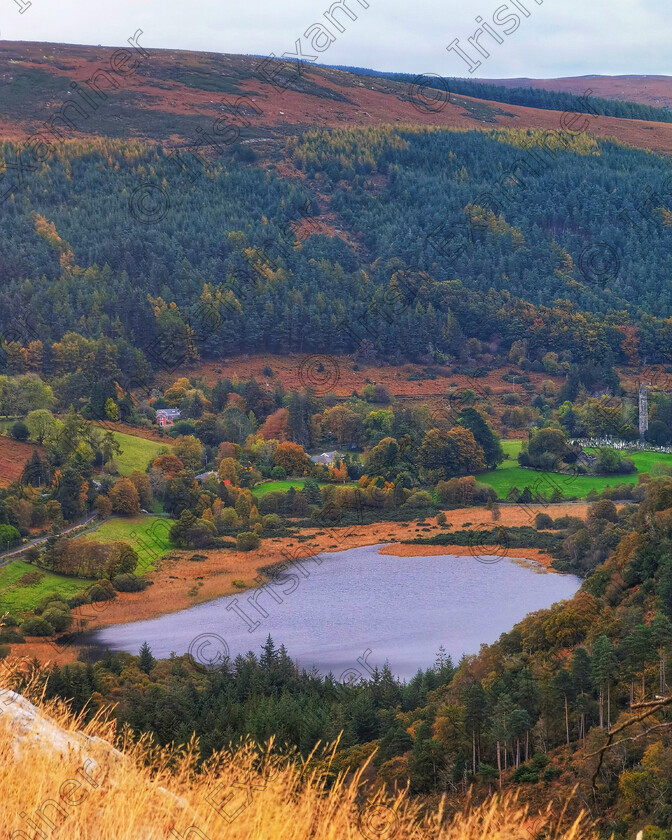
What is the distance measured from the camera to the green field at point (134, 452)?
52312mm

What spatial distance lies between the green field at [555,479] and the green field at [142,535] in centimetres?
1755

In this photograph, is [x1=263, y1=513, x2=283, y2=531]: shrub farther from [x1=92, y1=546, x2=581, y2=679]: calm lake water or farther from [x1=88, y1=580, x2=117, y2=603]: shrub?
[x1=88, y1=580, x2=117, y2=603]: shrub

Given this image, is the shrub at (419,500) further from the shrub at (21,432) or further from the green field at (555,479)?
the shrub at (21,432)

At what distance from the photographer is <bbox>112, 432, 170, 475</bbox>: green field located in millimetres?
52312

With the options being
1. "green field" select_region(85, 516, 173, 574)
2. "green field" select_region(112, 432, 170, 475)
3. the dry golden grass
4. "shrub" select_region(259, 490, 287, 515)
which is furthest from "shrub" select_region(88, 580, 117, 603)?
the dry golden grass

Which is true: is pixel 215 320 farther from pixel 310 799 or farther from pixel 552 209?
pixel 310 799

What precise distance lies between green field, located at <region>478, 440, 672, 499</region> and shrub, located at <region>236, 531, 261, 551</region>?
1425cm

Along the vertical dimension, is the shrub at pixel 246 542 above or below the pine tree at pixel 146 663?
below

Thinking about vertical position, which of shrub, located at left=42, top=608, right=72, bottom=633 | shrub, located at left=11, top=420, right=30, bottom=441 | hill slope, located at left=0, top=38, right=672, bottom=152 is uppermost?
hill slope, located at left=0, top=38, right=672, bottom=152

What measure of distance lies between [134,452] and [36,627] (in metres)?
22.1

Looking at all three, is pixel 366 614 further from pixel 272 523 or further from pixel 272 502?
pixel 272 502

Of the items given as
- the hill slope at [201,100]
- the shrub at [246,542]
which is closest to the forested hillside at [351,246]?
the hill slope at [201,100]

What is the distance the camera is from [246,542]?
→ 45562 mm

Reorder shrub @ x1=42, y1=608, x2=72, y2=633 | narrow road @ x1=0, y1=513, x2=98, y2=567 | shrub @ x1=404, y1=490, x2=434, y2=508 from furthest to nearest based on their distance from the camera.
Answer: shrub @ x1=404, y1=490, x2=434, y2=508, narrow road @ x1=0, y1=513, x2=98, y2=567, shrub @ x1=42, y1=608, x2=72, y2=633
